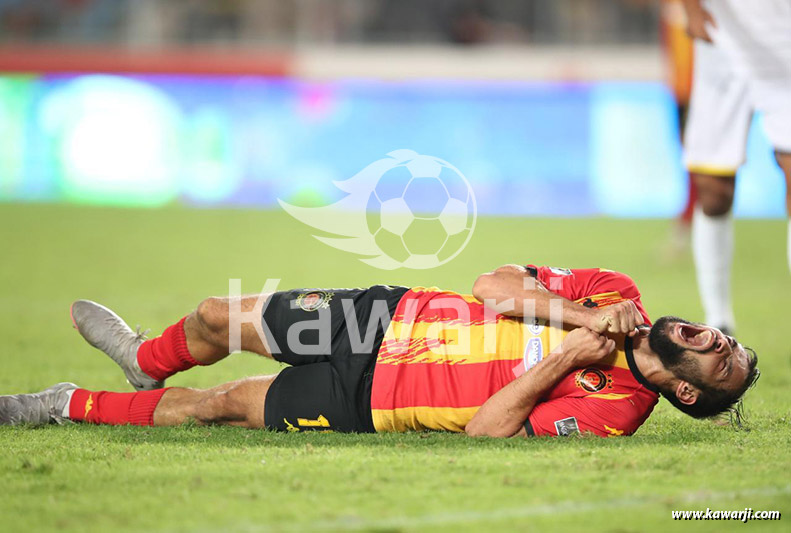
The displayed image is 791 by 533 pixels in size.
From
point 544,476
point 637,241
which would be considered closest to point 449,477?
point 544,476

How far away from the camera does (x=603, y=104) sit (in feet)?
62.6

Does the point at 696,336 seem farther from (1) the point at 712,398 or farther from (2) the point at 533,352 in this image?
(2) the point at 533,352

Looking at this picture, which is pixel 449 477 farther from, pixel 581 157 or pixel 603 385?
pixel 581 157

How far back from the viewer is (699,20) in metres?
6.50

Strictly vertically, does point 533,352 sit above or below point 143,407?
above

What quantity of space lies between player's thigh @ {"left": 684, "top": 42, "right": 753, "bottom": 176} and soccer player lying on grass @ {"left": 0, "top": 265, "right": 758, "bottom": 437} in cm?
240

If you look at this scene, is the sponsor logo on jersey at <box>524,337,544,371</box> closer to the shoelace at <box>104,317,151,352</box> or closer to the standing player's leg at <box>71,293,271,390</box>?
the standing player's leg at <box>71,293,271,390</box>

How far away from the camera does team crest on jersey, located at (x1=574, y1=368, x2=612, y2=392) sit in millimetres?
4293

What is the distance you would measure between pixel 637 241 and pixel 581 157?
4.26 metres

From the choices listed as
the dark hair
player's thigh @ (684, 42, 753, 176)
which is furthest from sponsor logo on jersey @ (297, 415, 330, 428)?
player's thigh @ (684, 42, 753, 176)

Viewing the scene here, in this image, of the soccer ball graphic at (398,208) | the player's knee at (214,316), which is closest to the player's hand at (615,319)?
the player's knee at (214,316)

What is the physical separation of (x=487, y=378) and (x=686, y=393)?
83cm

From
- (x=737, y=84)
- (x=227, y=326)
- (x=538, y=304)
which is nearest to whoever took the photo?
(x=538, y=304)

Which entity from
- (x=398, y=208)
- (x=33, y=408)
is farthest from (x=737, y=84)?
(x=398, y=208)
